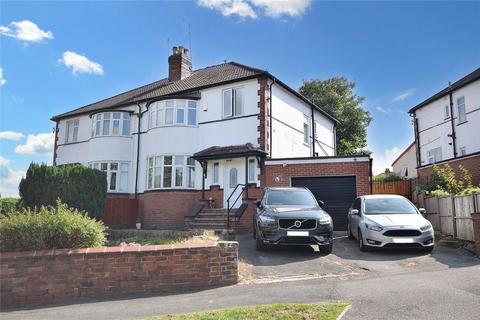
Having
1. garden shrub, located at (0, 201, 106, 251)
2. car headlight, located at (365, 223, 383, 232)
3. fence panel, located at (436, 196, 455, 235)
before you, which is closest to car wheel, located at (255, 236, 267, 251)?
car headlight, located at (365, 223, 383, 232)

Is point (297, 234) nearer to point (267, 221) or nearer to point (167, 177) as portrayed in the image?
point (267, 221)

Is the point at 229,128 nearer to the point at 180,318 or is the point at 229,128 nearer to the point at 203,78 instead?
the point at 203,78

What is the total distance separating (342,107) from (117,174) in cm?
2204

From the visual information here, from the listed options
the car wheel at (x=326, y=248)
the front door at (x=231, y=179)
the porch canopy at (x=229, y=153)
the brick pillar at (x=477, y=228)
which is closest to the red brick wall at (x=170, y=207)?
the porch canopy at (x=229, y=153)

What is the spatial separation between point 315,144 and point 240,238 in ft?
37.5

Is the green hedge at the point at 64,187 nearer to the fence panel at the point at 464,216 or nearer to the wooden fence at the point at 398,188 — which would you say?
the fence panel at the point at 464,216

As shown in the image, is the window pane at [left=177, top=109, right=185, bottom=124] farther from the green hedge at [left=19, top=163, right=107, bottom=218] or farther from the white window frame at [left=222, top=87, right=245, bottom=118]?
the green hedge at [left=19, top=163, right=107, bottom=218]

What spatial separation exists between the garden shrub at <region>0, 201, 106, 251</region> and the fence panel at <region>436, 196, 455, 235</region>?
10357 millimetres

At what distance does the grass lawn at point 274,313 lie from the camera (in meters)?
5.47

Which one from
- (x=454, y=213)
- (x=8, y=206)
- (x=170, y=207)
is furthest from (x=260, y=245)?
(x=8, y=206)

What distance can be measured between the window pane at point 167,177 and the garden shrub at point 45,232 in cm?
1159

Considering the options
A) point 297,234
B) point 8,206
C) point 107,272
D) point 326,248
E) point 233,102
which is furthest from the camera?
point 233,102

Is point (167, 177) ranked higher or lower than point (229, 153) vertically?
lower

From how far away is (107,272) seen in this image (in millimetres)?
7383
